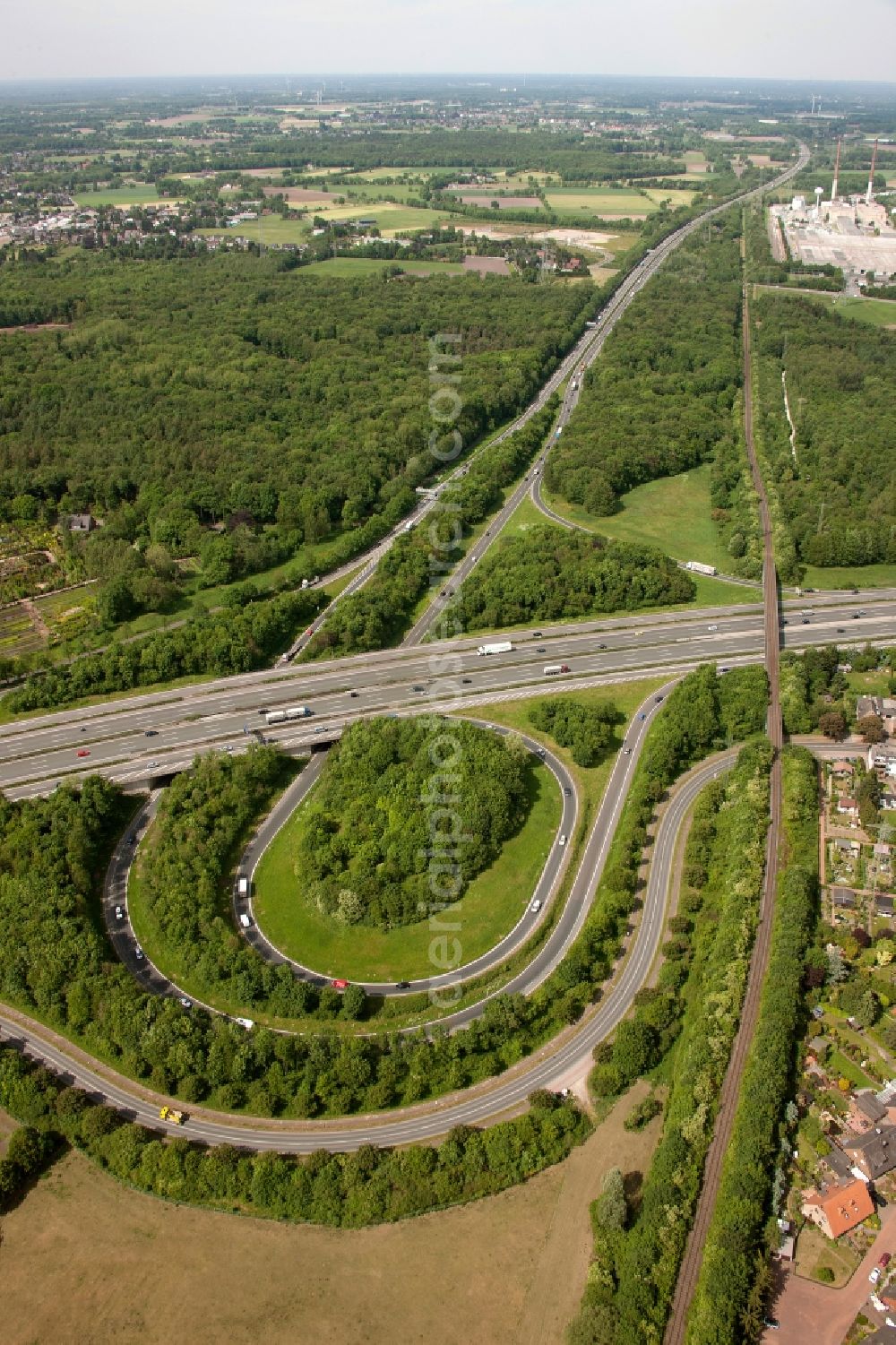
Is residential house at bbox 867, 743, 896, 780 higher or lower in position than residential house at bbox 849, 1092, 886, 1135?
higher

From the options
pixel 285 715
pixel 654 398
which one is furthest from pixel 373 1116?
pixel 654 398

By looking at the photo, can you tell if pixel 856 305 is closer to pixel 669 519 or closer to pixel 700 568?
pixel 669 519

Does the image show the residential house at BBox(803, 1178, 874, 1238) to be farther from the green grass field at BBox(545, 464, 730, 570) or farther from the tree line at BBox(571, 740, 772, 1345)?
the green grass field at BBox(545, 464, 730, 570)

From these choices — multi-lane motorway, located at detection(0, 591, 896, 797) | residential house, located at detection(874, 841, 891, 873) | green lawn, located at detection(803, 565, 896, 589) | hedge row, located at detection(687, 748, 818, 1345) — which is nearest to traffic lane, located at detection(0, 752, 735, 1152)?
hedge row, located at detection(687, 748, 818, 1345)

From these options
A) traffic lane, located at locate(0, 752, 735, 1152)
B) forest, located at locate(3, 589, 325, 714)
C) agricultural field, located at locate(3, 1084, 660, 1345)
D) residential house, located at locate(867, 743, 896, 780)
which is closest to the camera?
agricultural field, located at locate(3, 1084, 660, 1345)

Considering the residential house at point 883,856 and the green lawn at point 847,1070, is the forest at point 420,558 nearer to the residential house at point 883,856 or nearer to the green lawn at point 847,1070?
the residential house at point 883,856

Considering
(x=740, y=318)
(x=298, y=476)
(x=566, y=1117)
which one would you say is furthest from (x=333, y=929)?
(x=740, y=318)
